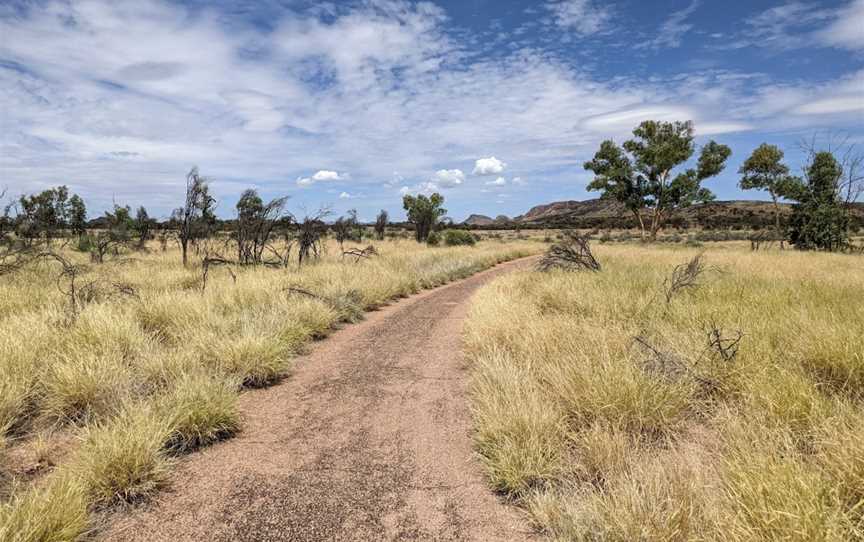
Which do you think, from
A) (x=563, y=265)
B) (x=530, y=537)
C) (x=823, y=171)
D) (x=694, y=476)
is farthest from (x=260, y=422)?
(x=823, y=171)

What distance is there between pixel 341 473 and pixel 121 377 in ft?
9.57

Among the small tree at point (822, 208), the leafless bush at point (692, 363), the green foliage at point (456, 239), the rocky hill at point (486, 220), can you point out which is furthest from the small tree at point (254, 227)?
the rocky hill at point (486, 220)

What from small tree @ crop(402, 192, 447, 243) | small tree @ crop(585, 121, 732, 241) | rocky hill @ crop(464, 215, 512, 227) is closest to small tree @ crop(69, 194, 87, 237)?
small tree @ crop(402, 192, 447, 243)

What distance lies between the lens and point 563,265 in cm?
1436

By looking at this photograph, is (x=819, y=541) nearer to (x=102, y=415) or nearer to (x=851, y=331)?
(x=851, y=331)

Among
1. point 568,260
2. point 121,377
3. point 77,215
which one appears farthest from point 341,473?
point 77,215

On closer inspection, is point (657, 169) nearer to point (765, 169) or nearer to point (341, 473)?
point (765, 169)

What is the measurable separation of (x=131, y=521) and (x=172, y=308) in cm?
542

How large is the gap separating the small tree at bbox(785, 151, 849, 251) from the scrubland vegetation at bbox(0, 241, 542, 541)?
26317mm

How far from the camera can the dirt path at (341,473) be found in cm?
309

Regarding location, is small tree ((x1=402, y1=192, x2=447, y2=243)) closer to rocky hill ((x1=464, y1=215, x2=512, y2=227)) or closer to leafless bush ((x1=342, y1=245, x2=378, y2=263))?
leafless bush ((x1=342, y1=245, x2=378, y2=263))

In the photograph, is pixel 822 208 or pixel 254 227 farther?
pixel 822 208

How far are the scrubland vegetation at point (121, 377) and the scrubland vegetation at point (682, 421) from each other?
8.96 feet

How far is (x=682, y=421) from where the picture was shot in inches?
161
